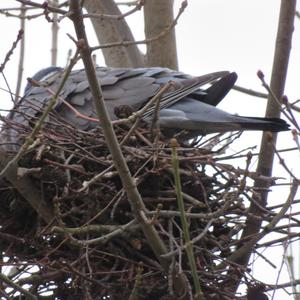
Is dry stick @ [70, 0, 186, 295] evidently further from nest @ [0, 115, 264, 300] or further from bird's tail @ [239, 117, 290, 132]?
bird's tail @ [239, 117, 290, 132]

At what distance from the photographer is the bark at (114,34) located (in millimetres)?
4977

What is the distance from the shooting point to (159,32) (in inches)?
193

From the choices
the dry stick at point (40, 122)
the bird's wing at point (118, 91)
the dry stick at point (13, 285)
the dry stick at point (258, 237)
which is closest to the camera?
the dry stick at point (40, 122)

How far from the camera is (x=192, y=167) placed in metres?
3.80

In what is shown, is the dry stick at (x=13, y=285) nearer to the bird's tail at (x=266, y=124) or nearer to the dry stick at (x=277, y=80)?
the dry stick at (x=277, y=80)

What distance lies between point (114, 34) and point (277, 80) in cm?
153

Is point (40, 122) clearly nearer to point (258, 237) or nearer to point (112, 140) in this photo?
point (112, 140)

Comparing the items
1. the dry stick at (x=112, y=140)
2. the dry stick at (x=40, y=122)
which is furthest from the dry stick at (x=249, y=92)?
the dry stick at (x=40, y=122)

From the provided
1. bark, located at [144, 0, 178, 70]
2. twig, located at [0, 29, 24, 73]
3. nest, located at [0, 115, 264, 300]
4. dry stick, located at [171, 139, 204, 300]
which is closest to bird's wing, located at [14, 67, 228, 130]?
nest, located at [0, 115, 264, 300]

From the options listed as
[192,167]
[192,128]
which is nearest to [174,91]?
[192,128]

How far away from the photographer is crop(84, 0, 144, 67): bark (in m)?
4.98

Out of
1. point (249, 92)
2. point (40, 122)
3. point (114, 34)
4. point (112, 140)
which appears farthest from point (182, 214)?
point (114, 34)

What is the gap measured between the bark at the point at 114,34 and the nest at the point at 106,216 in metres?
1.23

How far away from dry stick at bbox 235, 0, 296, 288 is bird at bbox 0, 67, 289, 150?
13cm
